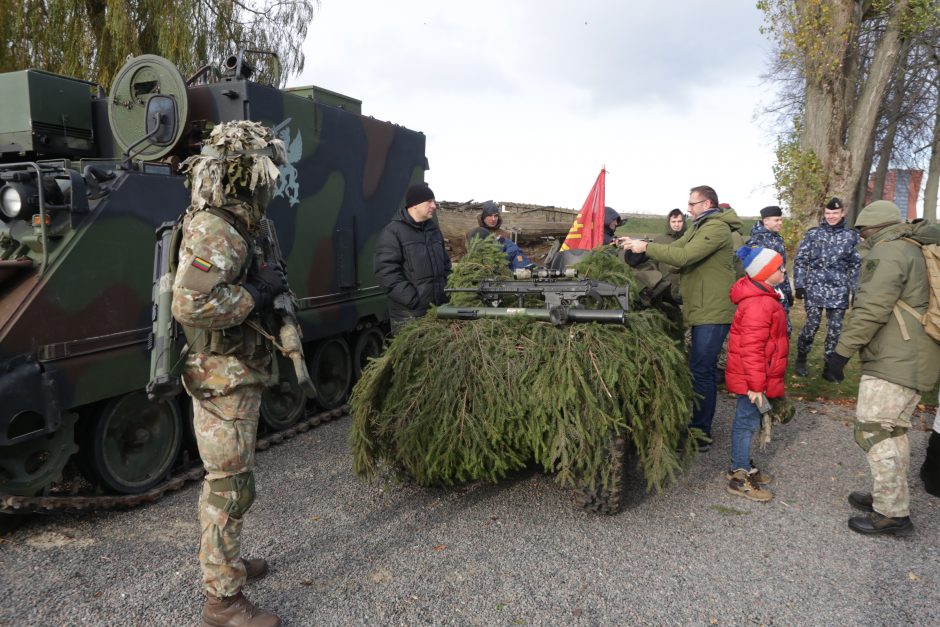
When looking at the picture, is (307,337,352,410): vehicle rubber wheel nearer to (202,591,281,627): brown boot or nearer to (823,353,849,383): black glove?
(202,591,281,627): brown boot

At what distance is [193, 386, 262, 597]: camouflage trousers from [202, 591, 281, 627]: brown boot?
4cm

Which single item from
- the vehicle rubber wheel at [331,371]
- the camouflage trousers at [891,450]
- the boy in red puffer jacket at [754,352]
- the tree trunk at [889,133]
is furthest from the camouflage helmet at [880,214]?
the tree trunk at [889,133]

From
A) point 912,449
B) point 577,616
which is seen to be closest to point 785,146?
point 912,449

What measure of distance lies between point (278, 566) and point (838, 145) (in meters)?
12.7

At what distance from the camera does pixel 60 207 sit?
380 centimetres

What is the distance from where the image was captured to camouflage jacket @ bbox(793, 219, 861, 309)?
7281 millimetres

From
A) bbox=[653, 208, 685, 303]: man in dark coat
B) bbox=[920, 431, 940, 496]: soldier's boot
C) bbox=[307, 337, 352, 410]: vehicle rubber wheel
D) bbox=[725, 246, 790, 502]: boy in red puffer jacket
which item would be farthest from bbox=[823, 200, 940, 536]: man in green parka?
bbox=[307, 337, 352, 410]: vehicle rubber wheel

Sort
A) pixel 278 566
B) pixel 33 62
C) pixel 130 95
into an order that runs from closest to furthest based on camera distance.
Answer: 1. pixel 278 566
2. pixel 130 95
3. pixel 33 62

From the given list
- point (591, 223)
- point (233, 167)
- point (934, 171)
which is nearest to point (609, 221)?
point (591, 223)

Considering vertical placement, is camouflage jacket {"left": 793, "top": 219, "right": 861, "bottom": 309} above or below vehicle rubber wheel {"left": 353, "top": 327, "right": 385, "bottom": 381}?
above

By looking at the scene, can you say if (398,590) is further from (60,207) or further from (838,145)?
(838,145)

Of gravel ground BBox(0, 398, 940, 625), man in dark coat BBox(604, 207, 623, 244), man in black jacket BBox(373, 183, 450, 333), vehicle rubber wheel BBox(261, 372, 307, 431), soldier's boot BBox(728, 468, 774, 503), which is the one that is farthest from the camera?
man in dark coat BBox(604, 207, 623, 244)

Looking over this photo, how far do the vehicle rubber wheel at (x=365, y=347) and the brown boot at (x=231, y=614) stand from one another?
12.9ft

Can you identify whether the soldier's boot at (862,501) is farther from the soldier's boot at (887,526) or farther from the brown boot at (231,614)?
the brown boot at (231,614)
